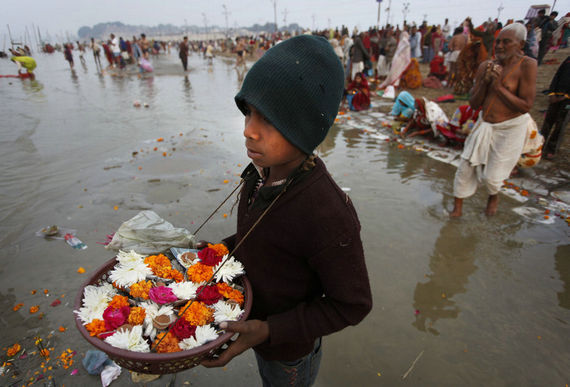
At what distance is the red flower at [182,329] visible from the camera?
3.64 feet

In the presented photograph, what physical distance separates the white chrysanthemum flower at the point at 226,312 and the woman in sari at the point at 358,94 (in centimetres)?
977

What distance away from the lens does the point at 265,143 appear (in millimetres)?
1037

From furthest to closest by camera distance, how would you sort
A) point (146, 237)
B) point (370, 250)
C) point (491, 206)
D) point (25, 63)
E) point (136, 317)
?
point (25, 63) → point (491, 206) → point (370, 250) → point (146, 237) → point (136, 317)

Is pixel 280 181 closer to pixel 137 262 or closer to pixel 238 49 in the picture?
pixel 137 262

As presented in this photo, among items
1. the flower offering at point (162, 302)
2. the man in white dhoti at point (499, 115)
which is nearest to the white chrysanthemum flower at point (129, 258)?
the flower offering at point (162, 302)

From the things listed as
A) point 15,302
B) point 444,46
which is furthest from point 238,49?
point 15,302

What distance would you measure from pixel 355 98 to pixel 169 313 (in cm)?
987

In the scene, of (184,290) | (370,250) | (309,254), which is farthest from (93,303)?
(370,250)

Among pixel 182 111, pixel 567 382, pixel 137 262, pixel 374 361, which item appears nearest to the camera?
pixel 137 262

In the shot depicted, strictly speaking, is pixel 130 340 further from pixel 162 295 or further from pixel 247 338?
pixel 247 338

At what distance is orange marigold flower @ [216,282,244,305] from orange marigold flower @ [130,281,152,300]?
0.98 ft

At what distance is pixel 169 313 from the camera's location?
1219mm

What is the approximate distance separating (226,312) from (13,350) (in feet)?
7.22

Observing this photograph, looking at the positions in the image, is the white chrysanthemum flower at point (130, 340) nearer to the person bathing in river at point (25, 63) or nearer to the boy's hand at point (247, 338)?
the boy's hand at point (247, 338)
